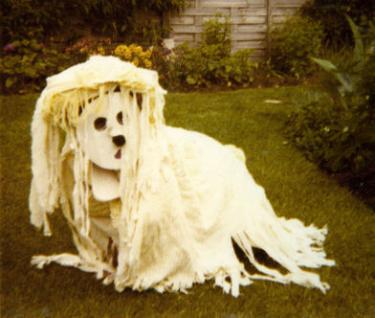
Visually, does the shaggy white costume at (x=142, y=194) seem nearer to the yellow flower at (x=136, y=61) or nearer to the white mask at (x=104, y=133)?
the white mask at (x=104, y=133)

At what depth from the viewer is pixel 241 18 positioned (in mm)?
9156

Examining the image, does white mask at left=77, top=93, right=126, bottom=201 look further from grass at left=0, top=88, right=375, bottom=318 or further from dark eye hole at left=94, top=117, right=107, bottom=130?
grass at left=0, top=88, right=375, bottom=318

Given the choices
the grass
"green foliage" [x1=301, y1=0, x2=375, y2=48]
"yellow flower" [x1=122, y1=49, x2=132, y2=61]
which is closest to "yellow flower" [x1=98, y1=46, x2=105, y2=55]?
"yellow flower" [x1=122, y1=49, x2=132, y2=61]

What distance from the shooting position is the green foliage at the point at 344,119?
4.09m

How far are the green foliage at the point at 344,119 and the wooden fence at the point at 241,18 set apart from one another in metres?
3.67

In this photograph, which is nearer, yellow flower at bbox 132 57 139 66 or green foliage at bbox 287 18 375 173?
green foliage at bbox 287 18 375 173

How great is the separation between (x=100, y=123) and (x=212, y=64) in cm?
559

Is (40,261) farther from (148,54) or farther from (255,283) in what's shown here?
(148,54)

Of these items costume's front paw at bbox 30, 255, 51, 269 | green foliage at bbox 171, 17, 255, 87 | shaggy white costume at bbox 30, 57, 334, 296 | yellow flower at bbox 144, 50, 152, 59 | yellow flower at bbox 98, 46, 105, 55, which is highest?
shaggy white costume at bbox 30, 57, 334, 296

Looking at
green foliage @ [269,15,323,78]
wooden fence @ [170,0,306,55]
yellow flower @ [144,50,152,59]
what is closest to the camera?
yellow flower @ [144,50,152,59]

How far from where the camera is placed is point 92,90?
2494 millimetres

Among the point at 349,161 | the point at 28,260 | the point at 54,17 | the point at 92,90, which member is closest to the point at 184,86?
the point at 54,17

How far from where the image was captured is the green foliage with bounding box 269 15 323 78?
28.0ft

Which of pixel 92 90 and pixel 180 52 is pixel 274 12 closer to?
pixel 180 52
